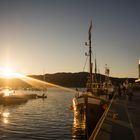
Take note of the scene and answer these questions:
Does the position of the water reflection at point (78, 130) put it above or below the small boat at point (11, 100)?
below

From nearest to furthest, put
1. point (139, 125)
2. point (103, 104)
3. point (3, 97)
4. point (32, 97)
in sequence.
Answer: point (139, 125)
point (103, 104)
point (3, 97)
point (32, 97)

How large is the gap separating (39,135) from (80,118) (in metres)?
10.4

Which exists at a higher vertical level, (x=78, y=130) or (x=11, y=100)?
(x=11, y=100)

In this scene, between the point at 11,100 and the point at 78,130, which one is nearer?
the point at 78,130

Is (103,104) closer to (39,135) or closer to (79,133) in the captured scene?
(79,133)

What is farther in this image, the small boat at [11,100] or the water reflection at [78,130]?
the small boat at [11,100]

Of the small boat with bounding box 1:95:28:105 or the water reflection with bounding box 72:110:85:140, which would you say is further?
the small boat with bounding box 1:95:28:105

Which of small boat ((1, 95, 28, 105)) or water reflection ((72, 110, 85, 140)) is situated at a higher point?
small boat ((1, 95, 28, 105))

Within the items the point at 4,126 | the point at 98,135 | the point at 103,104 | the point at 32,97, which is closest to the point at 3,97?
the point at 32,97

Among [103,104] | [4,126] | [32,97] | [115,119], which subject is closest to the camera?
[115,119]

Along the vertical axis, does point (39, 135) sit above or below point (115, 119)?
below

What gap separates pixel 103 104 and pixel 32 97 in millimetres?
69884

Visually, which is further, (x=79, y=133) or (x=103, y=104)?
(x=103, y=104)

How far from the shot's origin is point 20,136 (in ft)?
96.5
